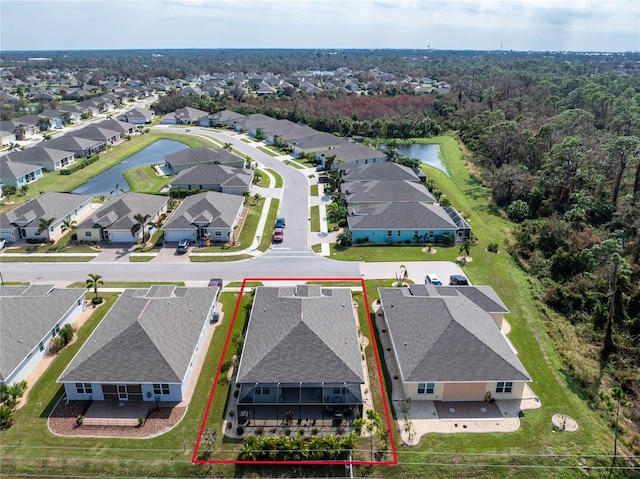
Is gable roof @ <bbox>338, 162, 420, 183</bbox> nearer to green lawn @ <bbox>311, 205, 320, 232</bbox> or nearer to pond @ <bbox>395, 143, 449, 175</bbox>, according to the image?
green lawn @ <bbox>311, 205, 320, 232</bbox>

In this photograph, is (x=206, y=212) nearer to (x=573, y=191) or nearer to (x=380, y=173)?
(x=380, y=173)

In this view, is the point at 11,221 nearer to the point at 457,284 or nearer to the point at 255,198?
the point at 255,198

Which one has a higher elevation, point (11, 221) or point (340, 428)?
point (11, 221)

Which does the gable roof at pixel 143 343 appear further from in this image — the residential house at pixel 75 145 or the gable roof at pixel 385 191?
the residential house at pixel 75 145

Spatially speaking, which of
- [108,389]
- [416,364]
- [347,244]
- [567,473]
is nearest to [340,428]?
[416,364]

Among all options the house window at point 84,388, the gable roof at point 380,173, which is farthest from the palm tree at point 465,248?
the house window at point 84,388

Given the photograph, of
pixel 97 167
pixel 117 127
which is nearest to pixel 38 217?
pixel 97 167

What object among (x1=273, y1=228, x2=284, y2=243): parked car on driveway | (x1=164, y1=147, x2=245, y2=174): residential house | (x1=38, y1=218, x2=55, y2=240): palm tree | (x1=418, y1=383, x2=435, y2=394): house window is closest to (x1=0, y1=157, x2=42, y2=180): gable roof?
(x1=164, y1=147, x2=245, y2=174): residential house
